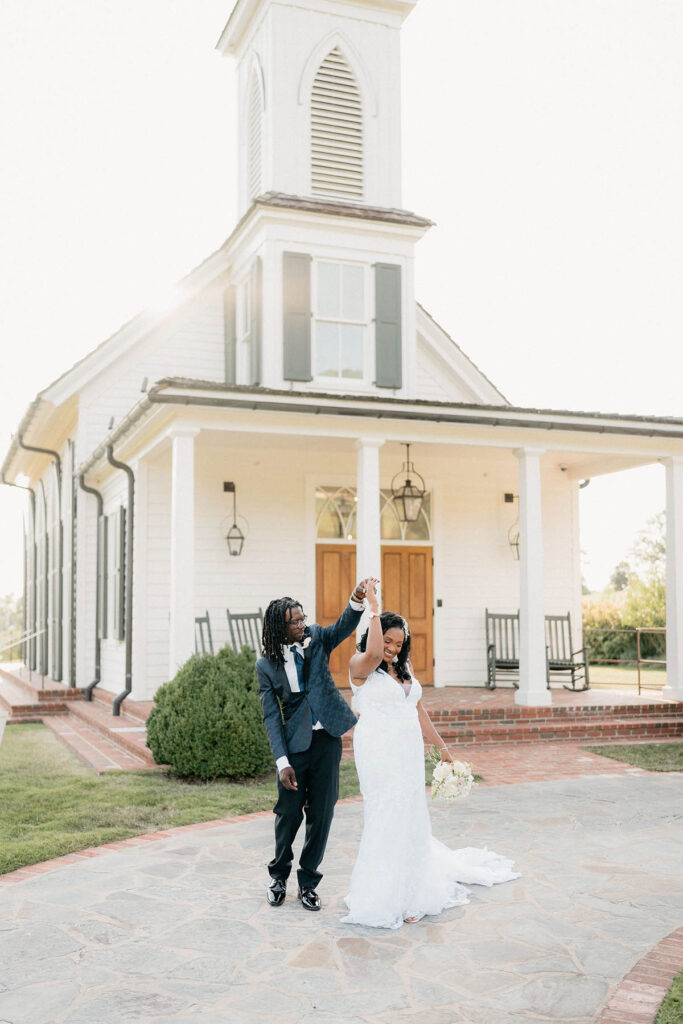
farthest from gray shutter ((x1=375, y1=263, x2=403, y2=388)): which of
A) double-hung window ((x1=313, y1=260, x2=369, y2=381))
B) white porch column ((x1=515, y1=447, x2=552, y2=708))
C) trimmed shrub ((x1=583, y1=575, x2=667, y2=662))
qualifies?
trimmed shrub ((x1=583, y1=575, x2=667, y2=662))

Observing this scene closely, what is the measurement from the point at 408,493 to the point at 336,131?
4997 mm

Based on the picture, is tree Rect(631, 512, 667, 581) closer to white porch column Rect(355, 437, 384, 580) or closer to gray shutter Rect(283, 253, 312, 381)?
gray shutter Rect(283, 253, 312, 381)

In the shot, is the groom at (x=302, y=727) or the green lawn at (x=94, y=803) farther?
the green lawn at (x=94, y=803)

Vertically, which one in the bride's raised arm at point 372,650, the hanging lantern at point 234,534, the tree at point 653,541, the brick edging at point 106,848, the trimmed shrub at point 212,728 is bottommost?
the brick edging at point 106,848

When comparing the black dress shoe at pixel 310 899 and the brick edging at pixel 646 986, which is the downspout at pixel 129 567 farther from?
the brick edging at pixel 646 986

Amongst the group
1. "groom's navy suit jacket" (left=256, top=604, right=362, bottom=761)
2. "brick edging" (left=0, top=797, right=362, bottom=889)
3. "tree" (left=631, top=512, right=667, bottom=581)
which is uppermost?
"tree" (left=631, top=512, right=667, bottom=581)

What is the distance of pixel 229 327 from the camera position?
14469 millimetres

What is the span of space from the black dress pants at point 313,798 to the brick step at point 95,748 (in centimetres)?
409

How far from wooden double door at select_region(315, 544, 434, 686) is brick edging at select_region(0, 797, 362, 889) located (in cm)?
606

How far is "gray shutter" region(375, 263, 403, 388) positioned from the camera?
42.5 ft

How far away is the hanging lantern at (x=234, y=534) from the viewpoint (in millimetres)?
12797

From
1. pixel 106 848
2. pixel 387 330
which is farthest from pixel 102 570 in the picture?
pixel 106 848

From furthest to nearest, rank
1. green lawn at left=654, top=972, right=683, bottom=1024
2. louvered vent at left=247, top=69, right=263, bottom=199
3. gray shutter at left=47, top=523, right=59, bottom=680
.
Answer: gray shutter at left=47, top=523, right=59, bottom=680 → louvered vent at left=247, top=69, right=263, bottom=199 → green lawn at left=654, top=972, right=683, bottom=1024

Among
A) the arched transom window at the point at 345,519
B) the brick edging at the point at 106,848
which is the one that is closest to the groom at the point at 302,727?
the brick edging at the point at 106,848
